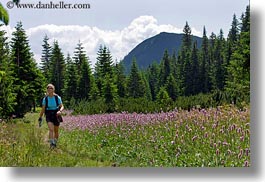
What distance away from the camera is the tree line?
17.8 feet

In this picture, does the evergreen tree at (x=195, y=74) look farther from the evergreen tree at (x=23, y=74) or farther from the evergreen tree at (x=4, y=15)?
the evergreen tree at (x=4, y=15)

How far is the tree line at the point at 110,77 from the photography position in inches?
214

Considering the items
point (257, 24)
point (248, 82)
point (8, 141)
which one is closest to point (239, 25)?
point (257, 24)

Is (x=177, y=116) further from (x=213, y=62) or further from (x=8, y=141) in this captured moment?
(x=8, y=141)

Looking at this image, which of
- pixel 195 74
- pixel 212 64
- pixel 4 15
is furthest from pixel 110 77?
pixel 4 15

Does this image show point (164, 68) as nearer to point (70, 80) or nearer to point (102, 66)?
point (102, 66)

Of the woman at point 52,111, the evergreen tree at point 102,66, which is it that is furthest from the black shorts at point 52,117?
the evergreen tree at point 102,66

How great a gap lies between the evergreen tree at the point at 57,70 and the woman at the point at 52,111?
49 millimetres

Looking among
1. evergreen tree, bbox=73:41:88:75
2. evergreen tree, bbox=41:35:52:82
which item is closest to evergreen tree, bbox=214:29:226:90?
evergreen tree, bbox=73:41:88:75

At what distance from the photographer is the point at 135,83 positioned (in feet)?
18.0

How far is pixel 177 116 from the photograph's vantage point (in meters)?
5.61

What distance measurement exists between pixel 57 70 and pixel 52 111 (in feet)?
1.25

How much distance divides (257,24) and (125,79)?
1.25 meters

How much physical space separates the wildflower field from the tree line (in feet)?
0.49
